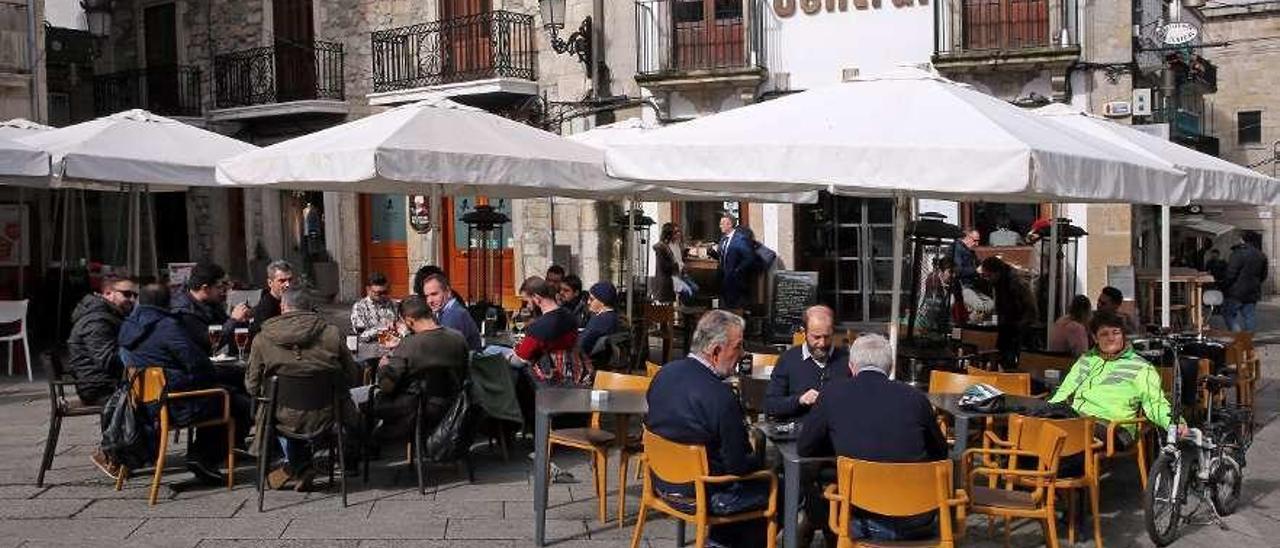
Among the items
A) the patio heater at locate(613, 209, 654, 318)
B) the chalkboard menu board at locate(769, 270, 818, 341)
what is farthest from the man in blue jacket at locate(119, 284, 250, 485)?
the patio heater at locate(613, 209, 654, 318)

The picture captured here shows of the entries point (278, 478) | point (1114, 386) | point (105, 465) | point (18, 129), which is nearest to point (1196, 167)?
point (1114, 386)

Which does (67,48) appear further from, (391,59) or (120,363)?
(120,363)

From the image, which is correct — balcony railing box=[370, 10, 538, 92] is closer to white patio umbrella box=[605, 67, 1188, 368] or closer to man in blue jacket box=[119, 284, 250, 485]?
man in blue jacket box=[119, 284, 250, 485]

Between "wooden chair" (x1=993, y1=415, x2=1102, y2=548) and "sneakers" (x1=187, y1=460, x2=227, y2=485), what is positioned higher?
"wooden chair" (x1=993, y1=415, x2=1102, y2=548)

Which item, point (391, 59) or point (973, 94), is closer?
point (973, 94)

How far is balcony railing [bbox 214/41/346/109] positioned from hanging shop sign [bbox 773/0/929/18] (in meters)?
7.81

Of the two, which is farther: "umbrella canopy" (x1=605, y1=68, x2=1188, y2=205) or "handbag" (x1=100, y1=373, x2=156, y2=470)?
"handbag" (x1=100, y1=373, x2=156, y2=470)

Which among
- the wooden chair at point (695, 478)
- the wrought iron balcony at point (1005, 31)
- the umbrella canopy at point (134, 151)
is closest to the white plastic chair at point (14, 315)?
the umbrella canopy at point (134, 151)

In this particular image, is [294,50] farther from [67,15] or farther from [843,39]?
[843,39]

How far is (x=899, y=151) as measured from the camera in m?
5.96

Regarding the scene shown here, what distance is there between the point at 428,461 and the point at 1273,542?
15.2 feet

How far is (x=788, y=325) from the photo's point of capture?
14117 mm

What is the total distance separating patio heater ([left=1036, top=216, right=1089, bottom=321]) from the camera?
12087 millimetres

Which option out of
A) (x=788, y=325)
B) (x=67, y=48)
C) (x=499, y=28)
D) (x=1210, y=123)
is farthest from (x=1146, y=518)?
(x=1210, y=123)
